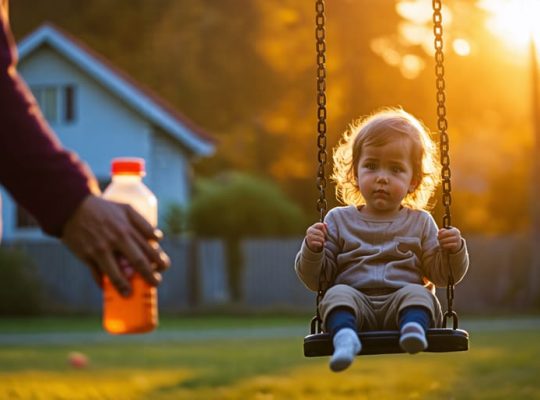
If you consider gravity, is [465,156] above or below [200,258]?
above

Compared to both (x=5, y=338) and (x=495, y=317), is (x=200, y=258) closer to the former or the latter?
(x=495, y=317)

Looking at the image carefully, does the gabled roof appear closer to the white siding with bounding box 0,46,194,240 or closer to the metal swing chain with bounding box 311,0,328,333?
the white siding with bounding box 0,46,194,240

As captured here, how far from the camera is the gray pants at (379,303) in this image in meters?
4.60

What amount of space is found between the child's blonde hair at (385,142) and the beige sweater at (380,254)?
0.66ft

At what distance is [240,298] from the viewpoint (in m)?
26.0

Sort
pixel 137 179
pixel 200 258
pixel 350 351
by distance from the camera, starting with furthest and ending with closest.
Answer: pixel 200 258
pixel 137 179
pixel 350 351

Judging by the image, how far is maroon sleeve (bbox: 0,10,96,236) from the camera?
228 cm

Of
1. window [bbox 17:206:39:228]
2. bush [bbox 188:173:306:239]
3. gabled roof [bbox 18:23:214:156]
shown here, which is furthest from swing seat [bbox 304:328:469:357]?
window [bbox 17:206:39:228]

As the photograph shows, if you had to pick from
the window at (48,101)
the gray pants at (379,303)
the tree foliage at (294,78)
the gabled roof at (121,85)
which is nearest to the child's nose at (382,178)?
the gray pants at (379,303)

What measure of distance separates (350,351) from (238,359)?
30.5 feet

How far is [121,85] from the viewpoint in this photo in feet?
104

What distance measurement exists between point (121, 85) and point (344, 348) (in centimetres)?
2798

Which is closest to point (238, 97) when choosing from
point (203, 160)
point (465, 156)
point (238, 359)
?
point (203, 160)

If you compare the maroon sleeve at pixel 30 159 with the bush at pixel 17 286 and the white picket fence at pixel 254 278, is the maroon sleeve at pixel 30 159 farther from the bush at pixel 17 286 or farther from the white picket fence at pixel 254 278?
the white picket fence at pixel 254 278
